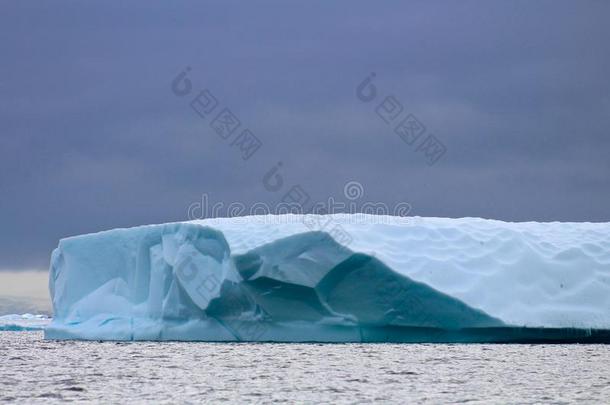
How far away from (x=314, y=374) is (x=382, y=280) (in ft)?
13.6

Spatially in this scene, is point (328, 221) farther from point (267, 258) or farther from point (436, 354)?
point (436, 354)

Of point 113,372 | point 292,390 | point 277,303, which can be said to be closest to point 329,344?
point 277,303

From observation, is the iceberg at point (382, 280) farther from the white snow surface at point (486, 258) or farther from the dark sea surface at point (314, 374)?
the dark sea surface at point (314, 374)

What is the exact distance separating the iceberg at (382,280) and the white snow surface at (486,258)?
2 cm

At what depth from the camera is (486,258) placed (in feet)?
57.2

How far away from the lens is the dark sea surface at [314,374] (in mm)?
10305

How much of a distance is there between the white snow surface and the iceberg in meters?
0.02

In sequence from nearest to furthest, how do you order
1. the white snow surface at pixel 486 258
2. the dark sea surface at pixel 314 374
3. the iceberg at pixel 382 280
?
the dark sea surface at pixel 314 374 < the iceberg at pixel 382 280 < the white snow surface at pixel 486 258

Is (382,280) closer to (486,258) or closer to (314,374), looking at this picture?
(486,258)

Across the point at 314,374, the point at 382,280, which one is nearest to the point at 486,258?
the point at 382,280

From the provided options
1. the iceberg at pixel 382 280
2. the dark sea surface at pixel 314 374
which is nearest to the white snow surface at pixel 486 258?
the iceberg at pixel 382 280

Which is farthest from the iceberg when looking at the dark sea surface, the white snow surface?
the dark sea surface

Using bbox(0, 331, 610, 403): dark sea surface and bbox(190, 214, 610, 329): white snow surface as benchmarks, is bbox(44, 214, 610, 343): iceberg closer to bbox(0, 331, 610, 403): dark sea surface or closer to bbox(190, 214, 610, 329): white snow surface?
bbox(190, 214, 610, 329): white snow surface

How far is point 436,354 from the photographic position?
1652cm
